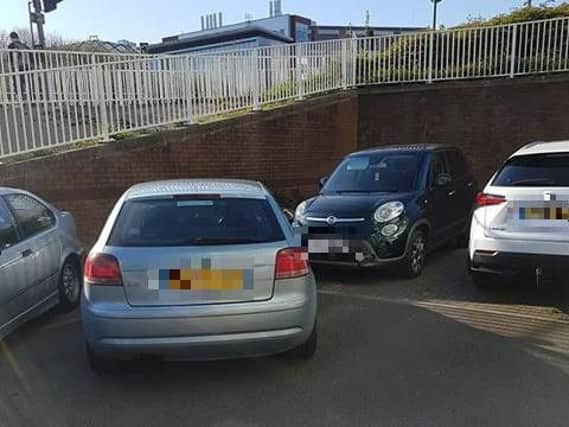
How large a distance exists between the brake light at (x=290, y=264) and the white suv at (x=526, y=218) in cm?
239

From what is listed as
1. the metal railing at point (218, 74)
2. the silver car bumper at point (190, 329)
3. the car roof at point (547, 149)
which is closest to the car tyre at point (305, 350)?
the silver car bumper at point (190, 329)

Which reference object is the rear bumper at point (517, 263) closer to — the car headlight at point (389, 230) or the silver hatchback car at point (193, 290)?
the car headlight at point (389, 230)

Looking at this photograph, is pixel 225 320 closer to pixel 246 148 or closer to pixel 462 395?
pixel 462 395

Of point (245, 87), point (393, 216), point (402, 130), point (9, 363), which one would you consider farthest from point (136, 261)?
point (402, 130)

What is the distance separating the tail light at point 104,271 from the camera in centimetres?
329

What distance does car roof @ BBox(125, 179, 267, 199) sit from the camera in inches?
148

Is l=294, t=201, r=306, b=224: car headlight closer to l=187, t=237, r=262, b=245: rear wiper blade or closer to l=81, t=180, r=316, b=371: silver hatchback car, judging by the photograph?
l=81, t=180, r=316, b=371: silver hatchback car

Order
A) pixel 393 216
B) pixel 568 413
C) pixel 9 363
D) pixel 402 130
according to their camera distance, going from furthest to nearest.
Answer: pixel 402 130
pixel 393 216
pixel 9 363
pixel 568 413

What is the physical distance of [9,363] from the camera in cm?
406

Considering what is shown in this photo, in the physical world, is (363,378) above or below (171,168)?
below

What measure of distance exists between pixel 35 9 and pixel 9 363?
9072 millimetres

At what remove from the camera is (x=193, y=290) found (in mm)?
3279

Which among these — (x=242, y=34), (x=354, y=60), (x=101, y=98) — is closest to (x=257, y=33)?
(x=242, y=34)

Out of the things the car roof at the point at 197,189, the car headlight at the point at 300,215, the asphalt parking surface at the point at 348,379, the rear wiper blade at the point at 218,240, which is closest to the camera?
the asphalt parking surface at the point at 348,379
